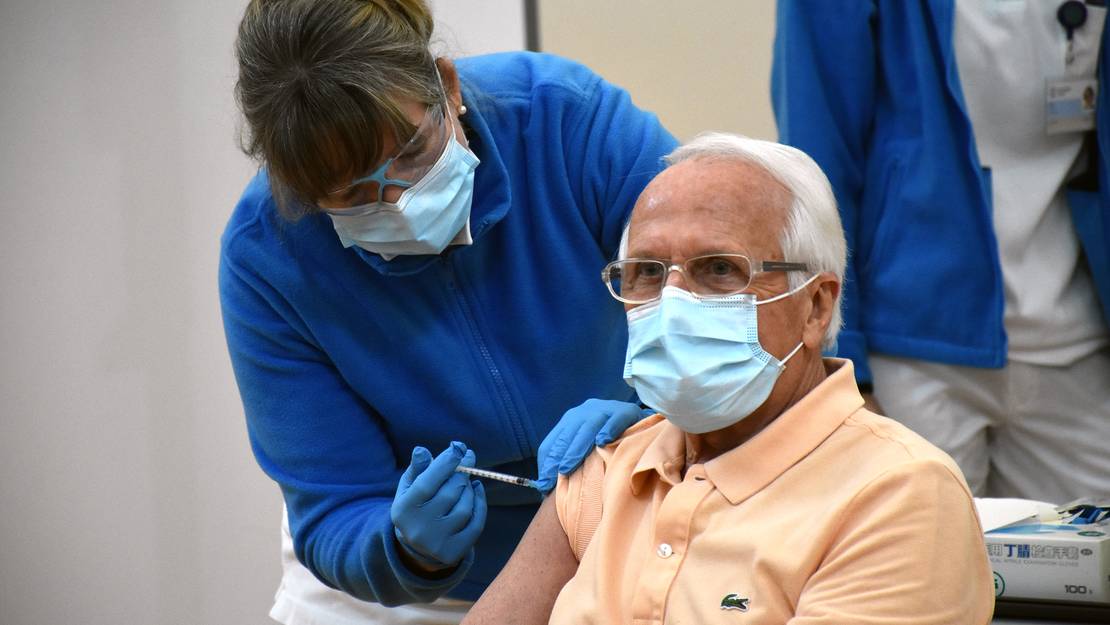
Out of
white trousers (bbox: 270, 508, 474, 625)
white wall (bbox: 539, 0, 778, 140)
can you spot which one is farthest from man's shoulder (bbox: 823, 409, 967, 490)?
white wall (bbox: 539, 0, 778, 140)

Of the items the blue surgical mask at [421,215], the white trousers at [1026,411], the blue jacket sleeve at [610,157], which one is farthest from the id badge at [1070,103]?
the blue surgical mask at [421,215]

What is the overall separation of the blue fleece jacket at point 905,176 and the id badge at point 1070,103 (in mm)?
24

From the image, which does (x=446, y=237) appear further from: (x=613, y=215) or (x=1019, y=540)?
(x=1019, y=540)

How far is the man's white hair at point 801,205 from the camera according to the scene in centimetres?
142

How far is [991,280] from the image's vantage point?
2.22m

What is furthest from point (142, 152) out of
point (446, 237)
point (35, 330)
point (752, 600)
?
point (752, 600)

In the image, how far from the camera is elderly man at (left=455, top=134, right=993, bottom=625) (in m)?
1.22

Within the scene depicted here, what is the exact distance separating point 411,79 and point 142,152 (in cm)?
221

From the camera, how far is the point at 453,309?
1825 mm

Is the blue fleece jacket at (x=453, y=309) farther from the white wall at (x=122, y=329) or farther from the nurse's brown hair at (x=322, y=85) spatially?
the white wall at (x=122, y=329)

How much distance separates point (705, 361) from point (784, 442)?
13 cm

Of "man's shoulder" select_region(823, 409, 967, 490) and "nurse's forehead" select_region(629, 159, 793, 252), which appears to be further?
"nurse's forehead" select_region(629, 159, 793, 252)

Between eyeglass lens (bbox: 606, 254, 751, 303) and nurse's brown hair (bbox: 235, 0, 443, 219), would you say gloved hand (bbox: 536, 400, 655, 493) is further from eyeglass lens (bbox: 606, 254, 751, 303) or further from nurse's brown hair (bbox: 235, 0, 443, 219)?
nurse's brown hair (bbox: 235, 0, 443, 219)

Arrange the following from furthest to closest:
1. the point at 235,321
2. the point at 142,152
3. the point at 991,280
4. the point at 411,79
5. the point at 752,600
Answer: the point at 142,152, the point at 991,280, the point at 235,321, the point at 411,79, the point at 752,600
